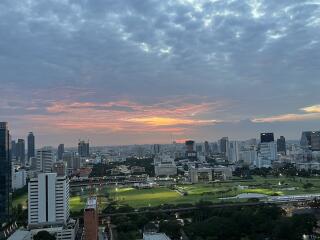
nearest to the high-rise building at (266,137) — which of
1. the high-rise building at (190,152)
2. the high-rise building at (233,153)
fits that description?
the high-rise building at (233,153)

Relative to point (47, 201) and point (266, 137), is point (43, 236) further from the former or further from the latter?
point (266, 137)

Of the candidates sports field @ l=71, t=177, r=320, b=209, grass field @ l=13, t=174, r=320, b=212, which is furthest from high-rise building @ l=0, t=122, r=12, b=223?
sports field @ l=71, t=177, r=320, b=209

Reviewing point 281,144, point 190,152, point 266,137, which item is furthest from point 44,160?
point 281,144

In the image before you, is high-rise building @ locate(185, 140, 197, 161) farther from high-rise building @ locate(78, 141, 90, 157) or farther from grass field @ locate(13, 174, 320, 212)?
grass field @ locate(13, 174, 320, 212)

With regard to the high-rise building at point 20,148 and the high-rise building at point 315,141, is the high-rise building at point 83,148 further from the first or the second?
the high-rise building at point 315,141

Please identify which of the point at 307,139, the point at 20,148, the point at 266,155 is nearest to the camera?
the point at 266,155

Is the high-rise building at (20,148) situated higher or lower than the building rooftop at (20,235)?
higher
